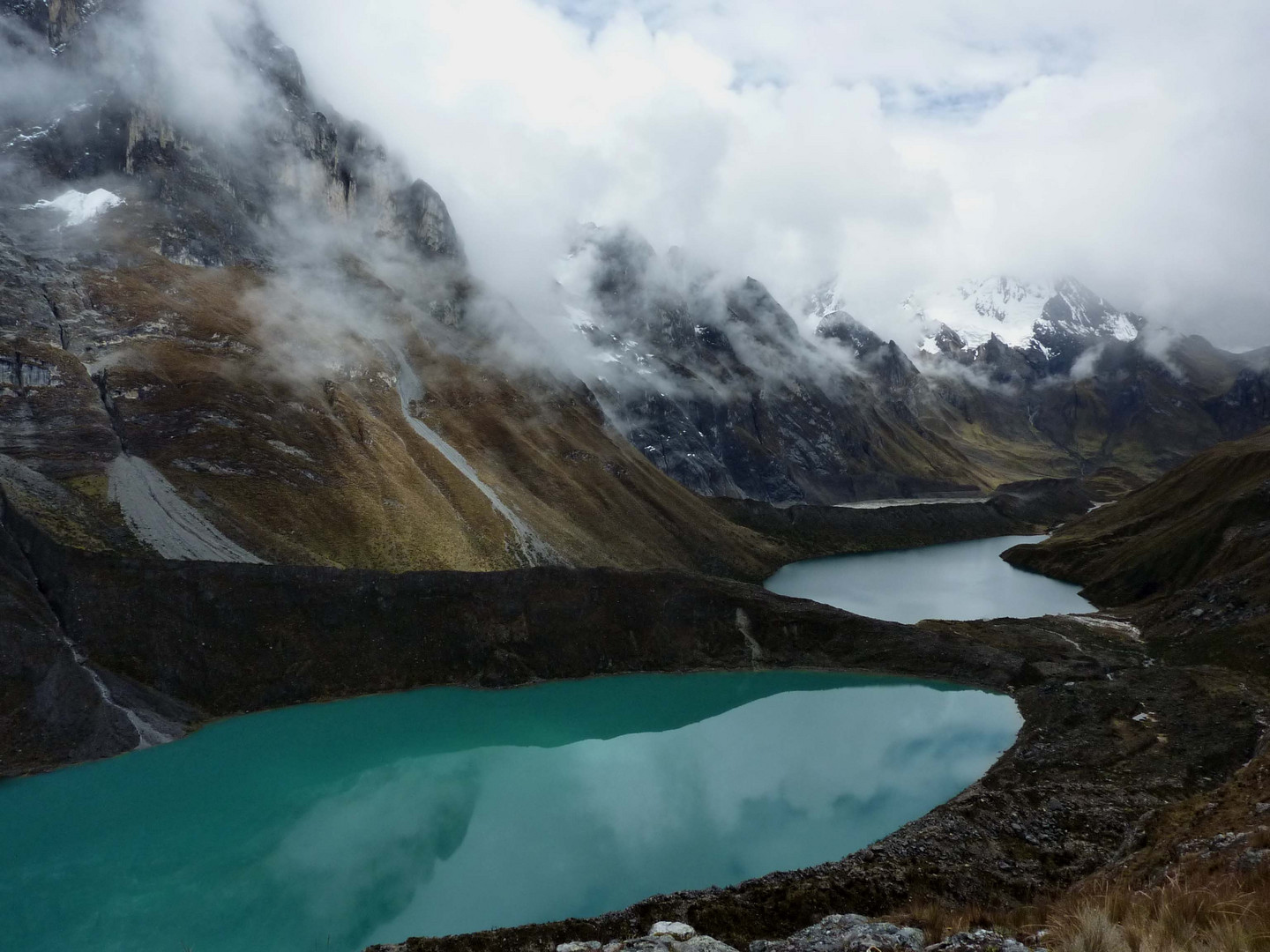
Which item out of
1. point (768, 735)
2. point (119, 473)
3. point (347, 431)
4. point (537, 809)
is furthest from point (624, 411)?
point (537, 809)

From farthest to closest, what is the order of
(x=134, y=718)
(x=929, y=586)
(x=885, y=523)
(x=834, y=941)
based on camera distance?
(x=885, y=523) → (x=929, y=586) → (x=134, y=718) → (x=834, y=941)

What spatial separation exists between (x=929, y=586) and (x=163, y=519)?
77.8m

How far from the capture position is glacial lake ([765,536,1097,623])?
7731cm

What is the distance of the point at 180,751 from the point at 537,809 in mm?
20109

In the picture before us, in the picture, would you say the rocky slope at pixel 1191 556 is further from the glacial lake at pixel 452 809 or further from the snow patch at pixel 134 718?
the snow patch at pixel 134 718

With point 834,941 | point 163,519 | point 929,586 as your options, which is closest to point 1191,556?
point 929,586

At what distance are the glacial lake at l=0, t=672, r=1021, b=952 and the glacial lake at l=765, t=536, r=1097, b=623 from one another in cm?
2968

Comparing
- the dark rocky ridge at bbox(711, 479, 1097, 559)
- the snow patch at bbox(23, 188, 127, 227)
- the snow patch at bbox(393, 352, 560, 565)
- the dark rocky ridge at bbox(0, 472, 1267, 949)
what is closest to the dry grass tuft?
the dark rocky ridge at bbox(0, 472, 1267, 949)

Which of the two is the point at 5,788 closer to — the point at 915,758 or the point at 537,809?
the point at 537,809

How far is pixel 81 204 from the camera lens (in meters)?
86.4

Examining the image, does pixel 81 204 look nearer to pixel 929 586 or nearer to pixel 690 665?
pixel 690 665

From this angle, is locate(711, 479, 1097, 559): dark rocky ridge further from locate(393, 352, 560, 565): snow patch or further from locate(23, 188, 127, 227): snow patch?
locate(23, 188, 127, 227): snow patch

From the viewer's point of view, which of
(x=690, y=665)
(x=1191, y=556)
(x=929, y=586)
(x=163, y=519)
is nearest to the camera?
(x=163, y=519)

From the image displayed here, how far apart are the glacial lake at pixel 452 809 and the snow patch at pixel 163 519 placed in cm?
1347
